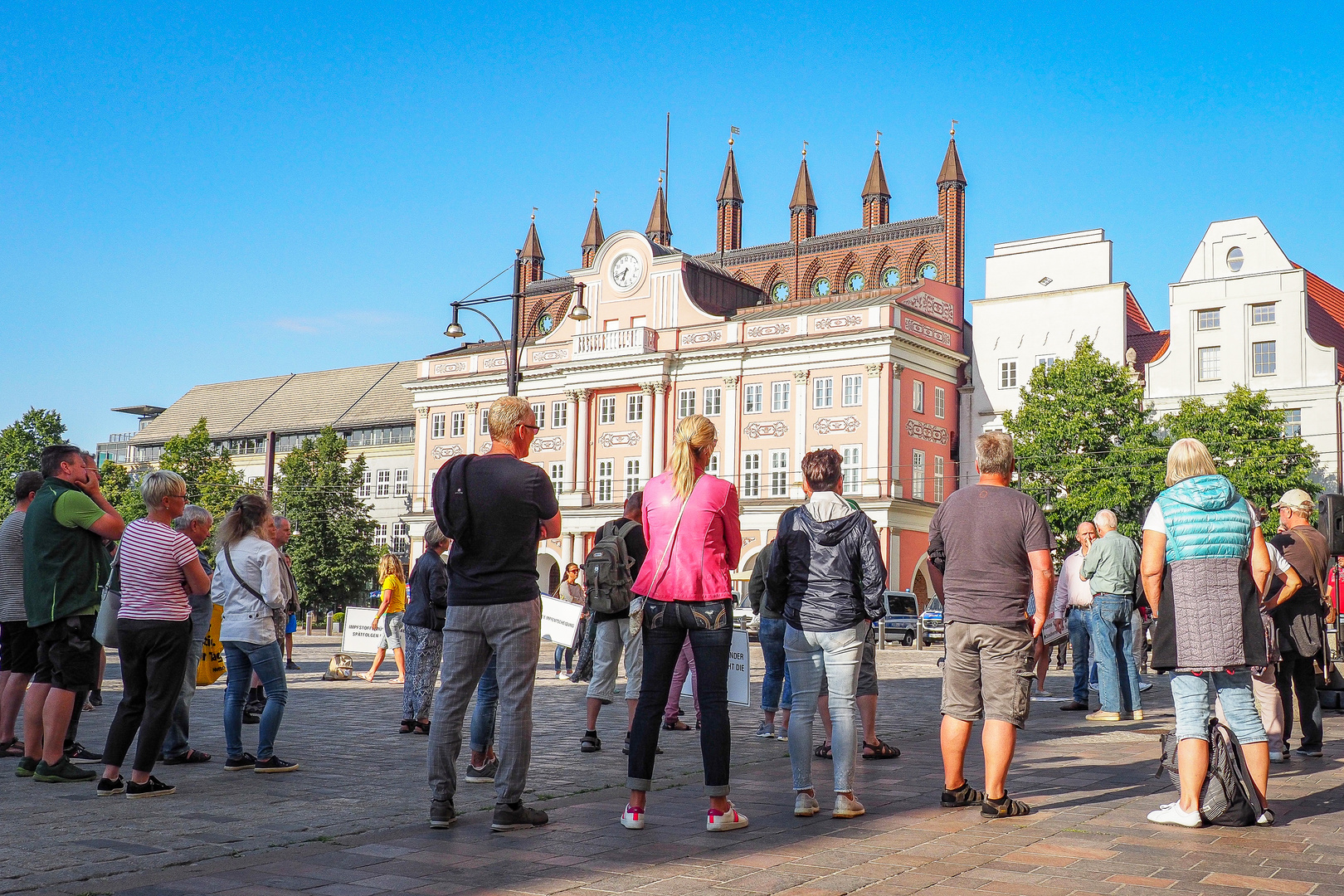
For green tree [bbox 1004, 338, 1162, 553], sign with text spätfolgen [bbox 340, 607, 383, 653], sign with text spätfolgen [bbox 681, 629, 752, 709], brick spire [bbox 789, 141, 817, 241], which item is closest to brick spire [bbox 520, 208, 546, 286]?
brick spire [bbox 789, 141, 817, 241]

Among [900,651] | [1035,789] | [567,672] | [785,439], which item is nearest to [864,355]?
[785,439]

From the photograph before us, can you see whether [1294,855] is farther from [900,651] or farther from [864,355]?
[864,355]

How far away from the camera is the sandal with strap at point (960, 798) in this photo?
6.86m


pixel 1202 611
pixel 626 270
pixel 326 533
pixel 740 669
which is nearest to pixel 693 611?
pixel 1202 611

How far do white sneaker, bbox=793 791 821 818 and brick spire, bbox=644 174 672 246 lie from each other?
71.8m

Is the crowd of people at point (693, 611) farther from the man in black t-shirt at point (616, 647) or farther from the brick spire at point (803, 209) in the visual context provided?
the brick spire at point (803, 209)

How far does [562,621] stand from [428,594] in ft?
20.4

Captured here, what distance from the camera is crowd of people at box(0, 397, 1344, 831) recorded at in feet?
20.7

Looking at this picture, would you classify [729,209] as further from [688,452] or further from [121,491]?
[688,452]

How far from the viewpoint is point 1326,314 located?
5025 centimetres

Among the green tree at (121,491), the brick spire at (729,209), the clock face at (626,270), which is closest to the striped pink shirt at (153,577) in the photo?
the clock face at (626,270)

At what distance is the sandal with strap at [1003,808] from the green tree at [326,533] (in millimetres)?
52147

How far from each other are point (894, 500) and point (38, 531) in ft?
141

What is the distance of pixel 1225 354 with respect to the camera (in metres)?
46.5
